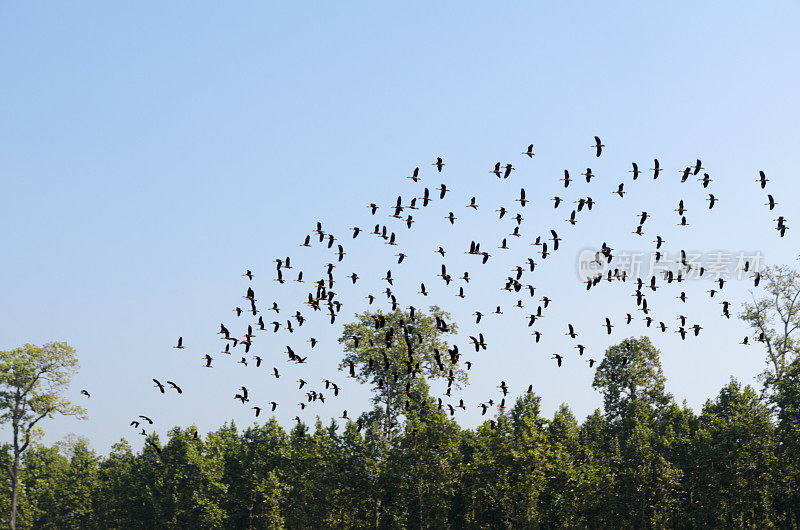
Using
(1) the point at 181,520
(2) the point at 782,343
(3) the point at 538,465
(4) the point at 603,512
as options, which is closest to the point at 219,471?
(1) the point at 181,520

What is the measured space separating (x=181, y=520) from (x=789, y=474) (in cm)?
4944

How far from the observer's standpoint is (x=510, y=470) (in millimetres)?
58406

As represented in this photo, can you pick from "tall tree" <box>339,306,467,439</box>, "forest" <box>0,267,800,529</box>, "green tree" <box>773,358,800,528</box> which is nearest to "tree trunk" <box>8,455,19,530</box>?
"forest" <box>0,267,800,529</box>

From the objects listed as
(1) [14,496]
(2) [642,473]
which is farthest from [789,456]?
(1) [14,496]

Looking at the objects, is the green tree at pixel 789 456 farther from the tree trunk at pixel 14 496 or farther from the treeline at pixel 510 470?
the tree trunk at pixel 14 496

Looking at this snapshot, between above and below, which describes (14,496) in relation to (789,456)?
above

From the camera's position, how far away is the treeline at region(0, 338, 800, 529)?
5656cm

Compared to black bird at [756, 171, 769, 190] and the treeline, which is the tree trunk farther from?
black bird at [756, 171, 769, 190]

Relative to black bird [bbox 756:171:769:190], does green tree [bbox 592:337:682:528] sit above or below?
below

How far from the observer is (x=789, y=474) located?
182ft

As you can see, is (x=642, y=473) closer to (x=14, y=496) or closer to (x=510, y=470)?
(x=510, y=470)

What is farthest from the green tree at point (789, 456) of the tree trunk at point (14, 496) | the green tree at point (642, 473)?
the tree trunk at point (14, 496)

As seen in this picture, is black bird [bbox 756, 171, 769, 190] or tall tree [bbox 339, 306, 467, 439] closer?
black bird [bbox 756, 171, 769, 190]

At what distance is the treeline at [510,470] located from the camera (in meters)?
56.6
